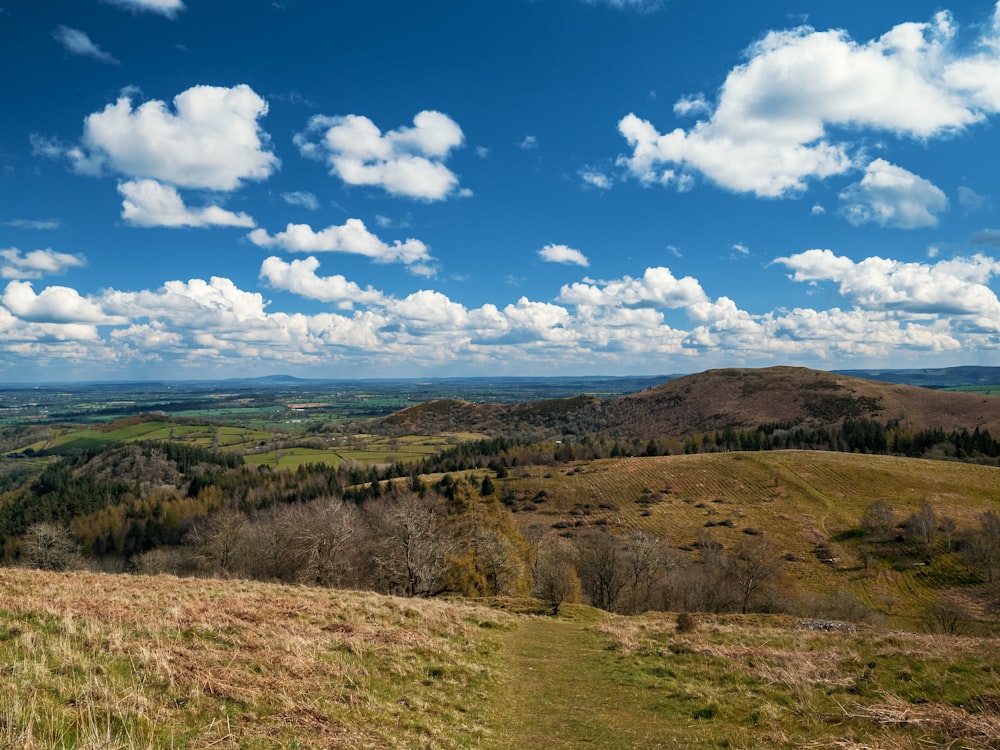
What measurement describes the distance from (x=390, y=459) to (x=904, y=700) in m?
176

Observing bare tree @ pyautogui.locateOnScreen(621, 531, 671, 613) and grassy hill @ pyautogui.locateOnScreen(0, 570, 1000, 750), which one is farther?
bare tree @ pyautogui.locateOnScreen(621, 531, 671, 613)

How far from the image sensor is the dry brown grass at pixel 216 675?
774 cm

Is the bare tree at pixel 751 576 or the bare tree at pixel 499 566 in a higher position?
the bare tree at pixel 499 566

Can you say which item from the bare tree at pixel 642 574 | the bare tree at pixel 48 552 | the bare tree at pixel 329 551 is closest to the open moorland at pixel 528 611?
Answer: the bare tree at pixel 329 551

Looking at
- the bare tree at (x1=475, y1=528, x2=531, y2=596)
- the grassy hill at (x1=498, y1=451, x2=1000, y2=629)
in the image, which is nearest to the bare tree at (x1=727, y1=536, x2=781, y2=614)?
the grassy hill at (x1=498, y1=451, x2=1000, y2=629)

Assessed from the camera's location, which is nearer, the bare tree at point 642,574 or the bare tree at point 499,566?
the bare tree at point 499,566

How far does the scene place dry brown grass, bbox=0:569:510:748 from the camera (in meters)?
7.74

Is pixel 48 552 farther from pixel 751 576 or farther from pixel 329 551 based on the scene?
pixel 751 576

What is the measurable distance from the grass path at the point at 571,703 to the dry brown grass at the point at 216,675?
1060mm

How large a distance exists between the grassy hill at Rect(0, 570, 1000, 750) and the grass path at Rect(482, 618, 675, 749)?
3.3 inches

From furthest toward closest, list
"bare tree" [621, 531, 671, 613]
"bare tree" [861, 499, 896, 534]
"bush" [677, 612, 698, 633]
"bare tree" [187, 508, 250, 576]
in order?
"bare tree" [861, 499, 896, 534] → "bare tree" [621, 531, 671, 613] → "bare tree" [187, 508, 250, 576] → "bush" [677, 612, 698, 633]

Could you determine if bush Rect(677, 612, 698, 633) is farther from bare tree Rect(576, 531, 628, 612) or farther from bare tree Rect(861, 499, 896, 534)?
bare tree Rect(861, 499, 896, 534)

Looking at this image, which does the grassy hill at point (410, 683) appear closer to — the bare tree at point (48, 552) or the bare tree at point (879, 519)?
the bare tree at point (48, 552)

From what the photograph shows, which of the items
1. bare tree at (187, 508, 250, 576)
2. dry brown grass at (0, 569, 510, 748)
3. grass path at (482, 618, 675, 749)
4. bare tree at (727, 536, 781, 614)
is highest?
dry brown grass at (0, 569, 510, 748)
